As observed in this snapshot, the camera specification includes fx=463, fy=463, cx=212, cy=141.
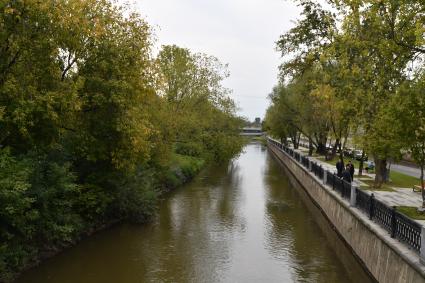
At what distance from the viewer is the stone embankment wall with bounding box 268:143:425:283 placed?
431 inches

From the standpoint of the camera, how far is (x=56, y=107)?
1498cm

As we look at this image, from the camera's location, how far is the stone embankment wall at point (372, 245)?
35.9 feet

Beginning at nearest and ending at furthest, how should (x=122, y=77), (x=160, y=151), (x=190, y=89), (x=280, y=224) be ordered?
(x=122, y=77)
(x=280, y=224)
(x=160, y=151)
(x=190, y=89)

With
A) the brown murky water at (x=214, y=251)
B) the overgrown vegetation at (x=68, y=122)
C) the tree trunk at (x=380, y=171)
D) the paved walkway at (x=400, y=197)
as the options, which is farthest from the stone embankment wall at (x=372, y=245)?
the overgrown vegetation at (x=68, y=122)

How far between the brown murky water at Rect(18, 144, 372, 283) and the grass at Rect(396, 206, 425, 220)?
2.52m

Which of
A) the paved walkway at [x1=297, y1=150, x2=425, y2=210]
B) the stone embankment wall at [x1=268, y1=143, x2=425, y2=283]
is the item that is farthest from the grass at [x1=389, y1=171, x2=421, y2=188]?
the stone embankment wall at [x1=268, y1=143, x2=425, y2=283]

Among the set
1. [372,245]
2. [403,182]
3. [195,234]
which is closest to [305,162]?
[403,182]

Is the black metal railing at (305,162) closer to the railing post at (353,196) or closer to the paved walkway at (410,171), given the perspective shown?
the paved walkway at (410,171)

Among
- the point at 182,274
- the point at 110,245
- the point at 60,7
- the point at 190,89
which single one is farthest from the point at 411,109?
the point at 190,89

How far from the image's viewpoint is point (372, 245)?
558 inches

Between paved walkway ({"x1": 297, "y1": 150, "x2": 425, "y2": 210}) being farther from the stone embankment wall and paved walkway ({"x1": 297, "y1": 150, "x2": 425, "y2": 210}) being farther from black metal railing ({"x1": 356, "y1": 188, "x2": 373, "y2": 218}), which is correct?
black metal railing ({"x1": 356, "y1": 188, "x2": 373, "y2": 218})

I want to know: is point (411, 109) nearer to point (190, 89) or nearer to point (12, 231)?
point (12, 231)

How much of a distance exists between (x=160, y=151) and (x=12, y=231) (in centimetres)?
1238

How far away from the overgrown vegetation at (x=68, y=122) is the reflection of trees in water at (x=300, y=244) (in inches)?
253
